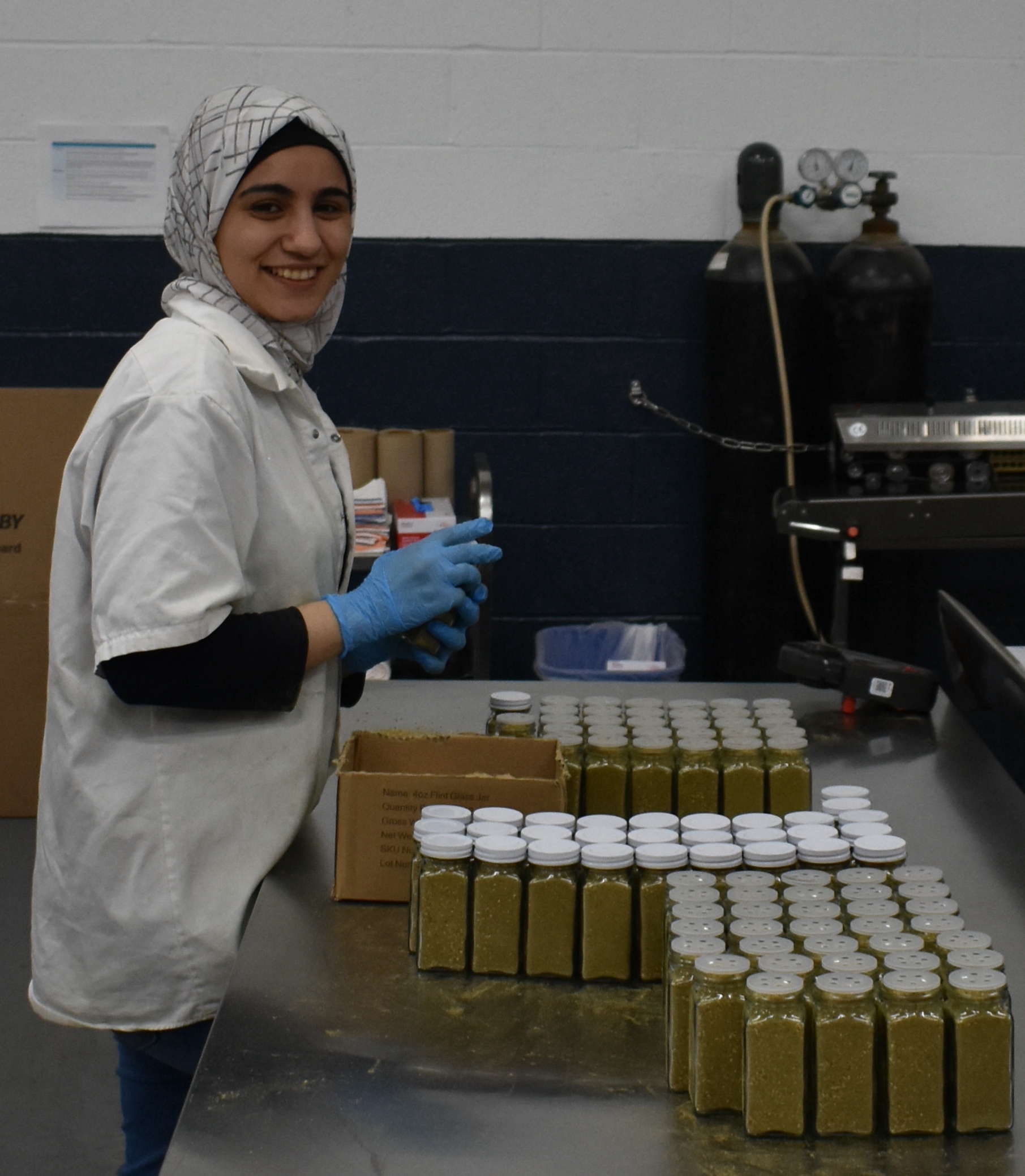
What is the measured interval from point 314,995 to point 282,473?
54 centimetres

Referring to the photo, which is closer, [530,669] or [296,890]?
[296,890]

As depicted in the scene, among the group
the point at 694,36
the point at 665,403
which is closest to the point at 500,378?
the point at 665,403

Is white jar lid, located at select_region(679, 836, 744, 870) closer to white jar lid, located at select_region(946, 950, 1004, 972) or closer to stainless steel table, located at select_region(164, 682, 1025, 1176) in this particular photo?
stainless steel table, located at select_region(164, 682, 1025, 1176)

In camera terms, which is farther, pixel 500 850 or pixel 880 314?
pixel 880 314

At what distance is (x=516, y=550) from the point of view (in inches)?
162

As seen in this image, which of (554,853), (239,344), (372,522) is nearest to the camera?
(554,853)

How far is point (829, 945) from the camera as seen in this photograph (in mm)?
1135

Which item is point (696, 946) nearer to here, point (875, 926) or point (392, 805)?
point (875, 926)

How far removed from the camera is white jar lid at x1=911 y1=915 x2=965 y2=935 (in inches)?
46.7

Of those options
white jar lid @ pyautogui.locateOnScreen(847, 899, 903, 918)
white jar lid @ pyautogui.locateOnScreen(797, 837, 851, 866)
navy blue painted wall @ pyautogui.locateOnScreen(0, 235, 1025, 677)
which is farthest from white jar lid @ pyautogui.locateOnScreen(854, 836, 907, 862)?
navy blue painted wall @ pyautogui.locateOnScreen(0, 235, 1025, 677)

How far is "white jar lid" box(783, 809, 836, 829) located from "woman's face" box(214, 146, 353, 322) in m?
0.74

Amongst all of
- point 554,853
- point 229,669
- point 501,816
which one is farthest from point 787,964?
point 229,669

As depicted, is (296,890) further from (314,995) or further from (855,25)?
(855,25)

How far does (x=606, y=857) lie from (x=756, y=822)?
197mm
